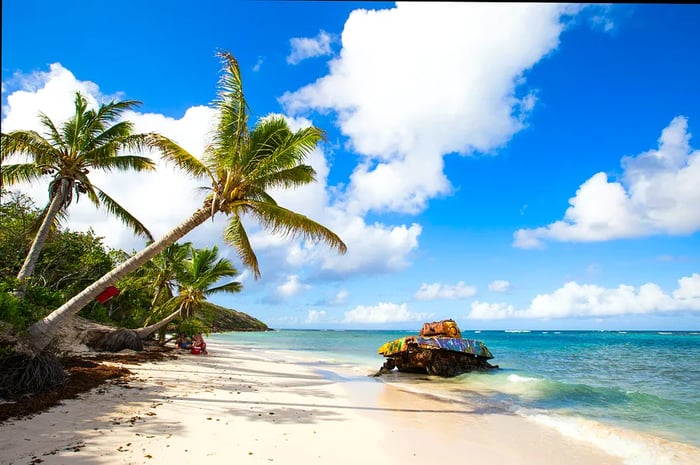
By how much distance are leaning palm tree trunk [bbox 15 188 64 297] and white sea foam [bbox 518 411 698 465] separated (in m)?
14.3

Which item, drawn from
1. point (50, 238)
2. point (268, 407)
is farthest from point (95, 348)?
point (268, 407)

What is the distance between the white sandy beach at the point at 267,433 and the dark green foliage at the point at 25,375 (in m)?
0.89

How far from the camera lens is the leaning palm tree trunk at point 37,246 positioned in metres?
11.1

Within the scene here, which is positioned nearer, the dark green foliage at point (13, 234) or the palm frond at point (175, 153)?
the palm frond at point (175, 153)

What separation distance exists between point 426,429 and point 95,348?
49.6ft

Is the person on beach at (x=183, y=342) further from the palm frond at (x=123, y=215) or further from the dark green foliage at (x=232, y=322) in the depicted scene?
the dark green foliage at (x=232, y=322)

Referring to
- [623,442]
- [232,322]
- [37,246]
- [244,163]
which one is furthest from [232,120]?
[232,322]

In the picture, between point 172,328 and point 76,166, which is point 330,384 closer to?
point 76,166

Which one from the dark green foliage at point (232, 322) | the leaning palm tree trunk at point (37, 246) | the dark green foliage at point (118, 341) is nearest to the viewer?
the leaning palm tree trunk at point (37, 246)

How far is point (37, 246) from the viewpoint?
11703mm

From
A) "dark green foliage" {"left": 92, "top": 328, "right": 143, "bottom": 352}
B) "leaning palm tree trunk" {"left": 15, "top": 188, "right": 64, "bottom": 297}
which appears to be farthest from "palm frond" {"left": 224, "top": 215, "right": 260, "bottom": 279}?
"dark green foliage" {"left": 92, "top": 328, "right": 143, "bottom": 352}

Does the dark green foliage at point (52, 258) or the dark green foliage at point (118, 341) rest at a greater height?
the dark green foliage at point (52, 258)

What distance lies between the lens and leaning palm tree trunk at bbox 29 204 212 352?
347 inches

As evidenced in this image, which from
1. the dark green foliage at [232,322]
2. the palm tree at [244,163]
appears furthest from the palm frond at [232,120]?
the dark green foliage at [232,322]
